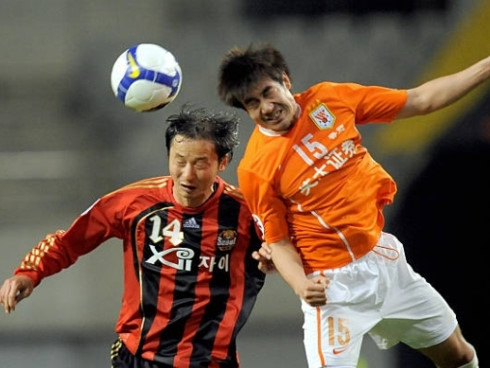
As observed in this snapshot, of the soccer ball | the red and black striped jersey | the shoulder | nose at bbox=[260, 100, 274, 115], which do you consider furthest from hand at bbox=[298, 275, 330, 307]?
the soccer ball

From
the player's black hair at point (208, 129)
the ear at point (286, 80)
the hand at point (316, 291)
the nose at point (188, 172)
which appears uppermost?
the ear at point (286, 80)

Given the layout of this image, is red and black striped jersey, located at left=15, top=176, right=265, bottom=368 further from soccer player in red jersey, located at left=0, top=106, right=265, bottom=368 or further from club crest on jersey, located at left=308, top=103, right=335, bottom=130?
club crest on jersey, located at left=308, top=103, right=335, bottom=130

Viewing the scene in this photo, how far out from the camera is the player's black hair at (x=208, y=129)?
3361 millimetres

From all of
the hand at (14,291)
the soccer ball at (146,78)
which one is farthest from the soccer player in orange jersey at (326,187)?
the hand at (14,291)

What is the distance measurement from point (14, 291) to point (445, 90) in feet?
4.19

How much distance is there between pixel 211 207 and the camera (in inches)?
134

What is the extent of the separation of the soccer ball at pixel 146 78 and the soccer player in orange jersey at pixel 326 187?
26 cm

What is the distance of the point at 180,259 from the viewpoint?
133 inches

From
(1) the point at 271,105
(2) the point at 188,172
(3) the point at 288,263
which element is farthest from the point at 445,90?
(2) the point at 188,172

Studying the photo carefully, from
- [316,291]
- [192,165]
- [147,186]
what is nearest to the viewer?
[316,291]

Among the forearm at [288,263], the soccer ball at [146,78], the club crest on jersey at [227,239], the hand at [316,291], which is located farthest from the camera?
the soccer ball at [146,78]

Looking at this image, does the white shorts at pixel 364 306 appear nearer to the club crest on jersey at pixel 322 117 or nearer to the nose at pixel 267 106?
the club crest on jersey at pixel 322 117

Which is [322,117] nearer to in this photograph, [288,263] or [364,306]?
[288,263]

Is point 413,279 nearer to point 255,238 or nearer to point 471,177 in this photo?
point 255,238
